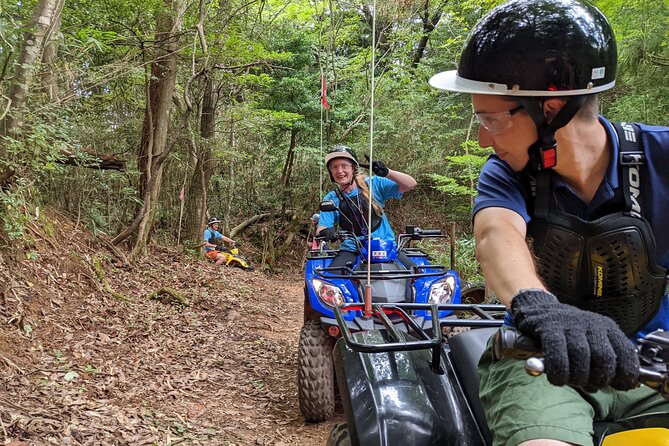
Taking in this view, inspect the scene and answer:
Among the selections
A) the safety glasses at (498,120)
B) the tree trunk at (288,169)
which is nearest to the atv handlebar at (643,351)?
the safety glasses at (498,120)

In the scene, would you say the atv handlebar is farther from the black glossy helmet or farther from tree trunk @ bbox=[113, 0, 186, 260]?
tree trunk @ bbox=[113, 0, 186, 260]

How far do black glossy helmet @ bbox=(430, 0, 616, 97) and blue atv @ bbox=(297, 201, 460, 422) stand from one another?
7.19 ft

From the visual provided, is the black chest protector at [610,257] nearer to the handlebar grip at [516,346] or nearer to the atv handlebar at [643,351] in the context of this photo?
the atv handlebar at [643,351]

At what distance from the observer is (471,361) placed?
1752mm

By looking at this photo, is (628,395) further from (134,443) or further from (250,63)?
(250,63)

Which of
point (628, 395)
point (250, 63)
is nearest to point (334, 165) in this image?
point (628, 395)

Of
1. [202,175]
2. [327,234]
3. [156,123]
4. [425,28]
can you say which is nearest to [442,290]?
[327,234]

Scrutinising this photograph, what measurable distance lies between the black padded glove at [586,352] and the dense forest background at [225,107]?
7.31 ft

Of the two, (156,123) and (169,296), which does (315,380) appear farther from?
(156,123)

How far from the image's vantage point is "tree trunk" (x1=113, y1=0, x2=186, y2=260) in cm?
734

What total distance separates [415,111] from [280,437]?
1231 centimetres

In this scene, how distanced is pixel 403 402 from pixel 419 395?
2.5 inches

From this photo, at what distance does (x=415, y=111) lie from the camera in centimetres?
1462

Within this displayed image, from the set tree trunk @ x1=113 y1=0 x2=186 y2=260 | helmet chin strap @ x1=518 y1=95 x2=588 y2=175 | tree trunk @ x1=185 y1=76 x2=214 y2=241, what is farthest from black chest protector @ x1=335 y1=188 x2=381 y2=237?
tree trunk @ x1=185 y1=76 x2=214 y2=241
